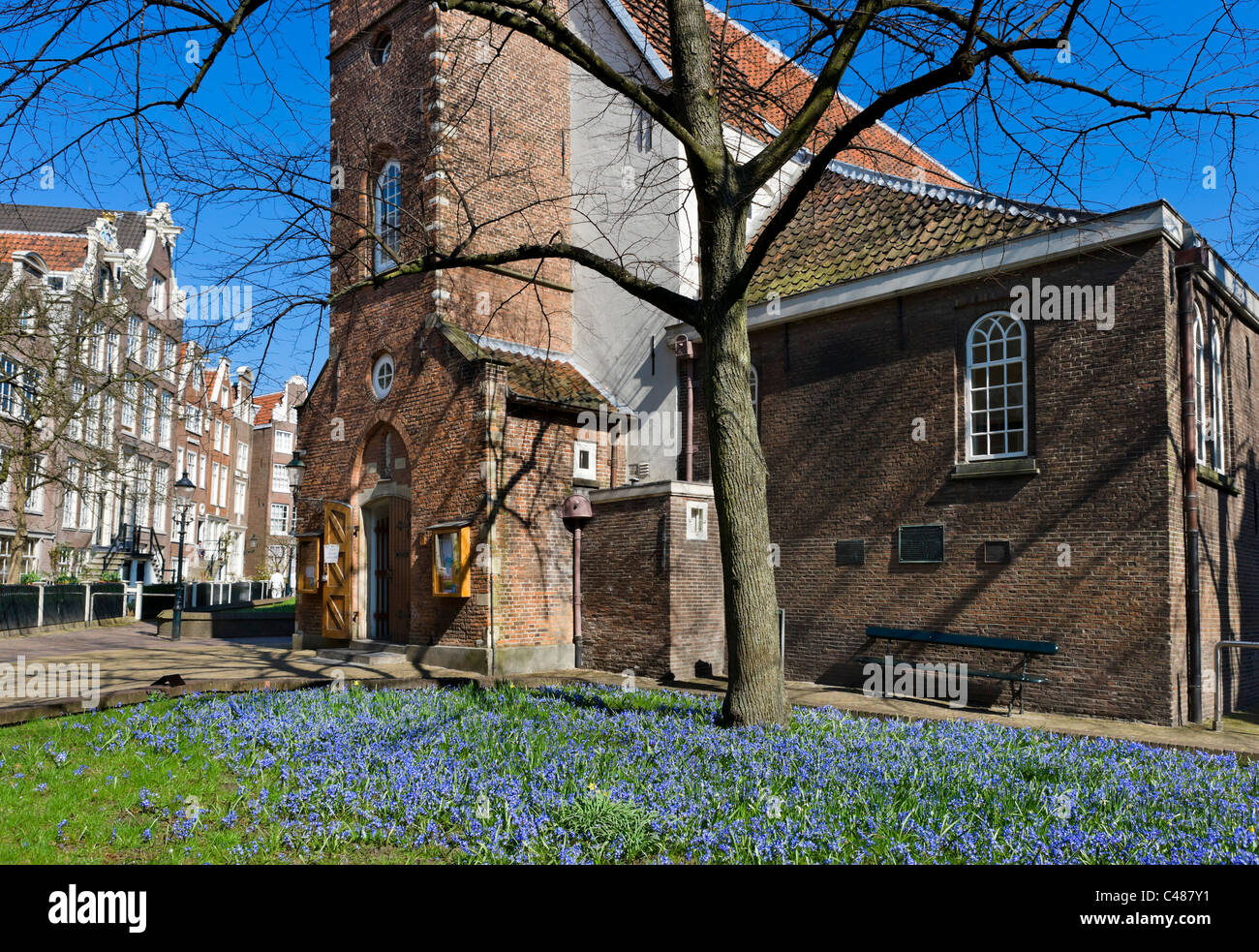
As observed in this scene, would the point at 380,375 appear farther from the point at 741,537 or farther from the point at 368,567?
the point at 741,537

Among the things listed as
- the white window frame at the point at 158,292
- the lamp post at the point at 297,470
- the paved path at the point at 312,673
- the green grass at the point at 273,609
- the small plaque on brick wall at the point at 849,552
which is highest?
the white window frame at the point at 158,292

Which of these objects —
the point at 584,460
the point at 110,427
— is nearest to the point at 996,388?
the point at 584,460

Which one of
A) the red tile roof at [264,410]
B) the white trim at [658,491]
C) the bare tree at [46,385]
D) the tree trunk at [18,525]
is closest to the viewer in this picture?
the white trim at [658,491]

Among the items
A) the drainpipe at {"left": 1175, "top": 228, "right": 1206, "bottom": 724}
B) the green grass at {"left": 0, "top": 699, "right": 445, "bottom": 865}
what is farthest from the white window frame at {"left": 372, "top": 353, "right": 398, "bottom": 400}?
the drainpipe at {"left": 1175, "top": 228, "right": 1206, "bottom": 724}

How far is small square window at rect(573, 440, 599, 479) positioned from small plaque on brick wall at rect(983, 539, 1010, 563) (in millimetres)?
7106

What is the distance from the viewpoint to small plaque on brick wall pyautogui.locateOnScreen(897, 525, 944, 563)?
1315cm

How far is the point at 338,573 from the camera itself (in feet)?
58.9

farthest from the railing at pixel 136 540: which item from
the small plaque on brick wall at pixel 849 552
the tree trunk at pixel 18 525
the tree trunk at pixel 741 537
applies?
the tree trunk at pixel 741 537

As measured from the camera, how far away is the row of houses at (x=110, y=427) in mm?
24828

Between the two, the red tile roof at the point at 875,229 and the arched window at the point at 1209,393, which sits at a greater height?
the red tile roof at the point at 875,229

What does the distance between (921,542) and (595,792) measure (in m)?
9.47

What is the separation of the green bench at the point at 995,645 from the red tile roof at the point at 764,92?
5896 millimetres

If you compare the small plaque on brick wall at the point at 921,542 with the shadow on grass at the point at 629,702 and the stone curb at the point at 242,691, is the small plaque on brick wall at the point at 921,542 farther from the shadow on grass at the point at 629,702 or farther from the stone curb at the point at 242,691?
the shadow on grass at the point at 629,702

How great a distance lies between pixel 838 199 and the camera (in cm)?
1656
